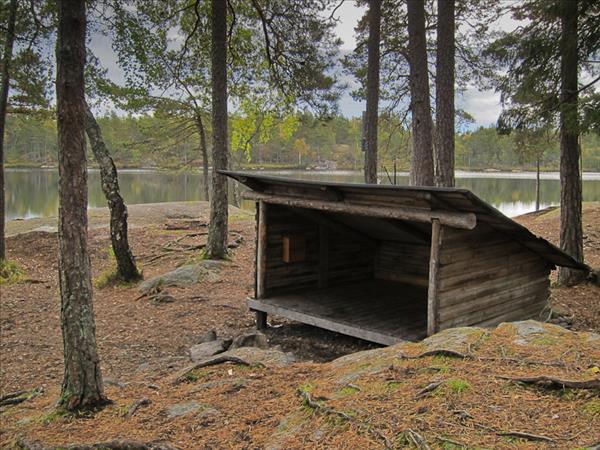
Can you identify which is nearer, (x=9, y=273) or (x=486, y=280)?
(x=486, y=280)

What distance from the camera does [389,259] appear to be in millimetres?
9664

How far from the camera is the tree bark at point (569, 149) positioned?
343 inches

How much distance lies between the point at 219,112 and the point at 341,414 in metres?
9.17

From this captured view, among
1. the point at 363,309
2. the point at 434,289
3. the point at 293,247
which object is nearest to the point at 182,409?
the point at 434,289

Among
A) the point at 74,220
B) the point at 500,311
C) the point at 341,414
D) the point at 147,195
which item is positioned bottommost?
the point at 500,311

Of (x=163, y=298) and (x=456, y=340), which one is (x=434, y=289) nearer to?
(x=456, y=340)

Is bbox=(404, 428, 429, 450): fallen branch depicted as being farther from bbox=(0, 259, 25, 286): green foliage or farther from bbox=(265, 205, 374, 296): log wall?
bbox=(0, 259, 25, 286): green foliage

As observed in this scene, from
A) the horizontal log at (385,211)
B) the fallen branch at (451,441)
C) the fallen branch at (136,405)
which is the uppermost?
the horizontal log at (385,211)

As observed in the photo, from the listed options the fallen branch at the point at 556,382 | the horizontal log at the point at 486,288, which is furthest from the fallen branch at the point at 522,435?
the horizontal log at the point at 486,288

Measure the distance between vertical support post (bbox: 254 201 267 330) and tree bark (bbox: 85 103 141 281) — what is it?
392 cm

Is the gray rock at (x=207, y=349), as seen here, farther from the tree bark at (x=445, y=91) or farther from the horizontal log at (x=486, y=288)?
the tree bark at (x=445, y=91)

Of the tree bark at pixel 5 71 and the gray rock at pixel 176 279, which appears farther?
the tree bark at pixel 5 71

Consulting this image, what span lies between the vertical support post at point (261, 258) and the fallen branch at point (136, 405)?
373 centimetres

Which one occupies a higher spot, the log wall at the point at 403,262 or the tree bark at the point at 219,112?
the tree bark at the point at 219,112
